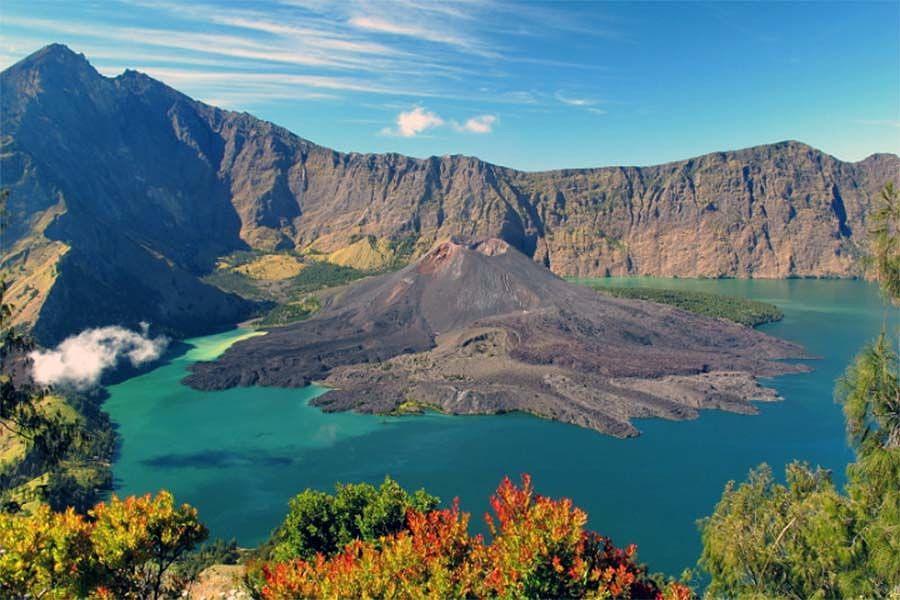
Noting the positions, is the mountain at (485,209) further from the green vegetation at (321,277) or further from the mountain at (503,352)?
the mountain at (503,352)

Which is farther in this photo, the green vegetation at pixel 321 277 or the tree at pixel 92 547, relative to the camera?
the green vegetation at pixel 321 277

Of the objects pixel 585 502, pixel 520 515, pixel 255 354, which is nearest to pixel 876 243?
pixel 520 515

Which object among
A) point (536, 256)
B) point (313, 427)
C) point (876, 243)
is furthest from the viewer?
point (536, 256)

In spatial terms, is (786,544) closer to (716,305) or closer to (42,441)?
(42,441)

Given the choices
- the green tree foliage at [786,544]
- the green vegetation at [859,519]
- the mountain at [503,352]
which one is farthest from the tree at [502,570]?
the mountain at [503,352]

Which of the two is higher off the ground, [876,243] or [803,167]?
[803,167]

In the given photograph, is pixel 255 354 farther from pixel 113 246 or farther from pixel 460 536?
pixel 460 536
